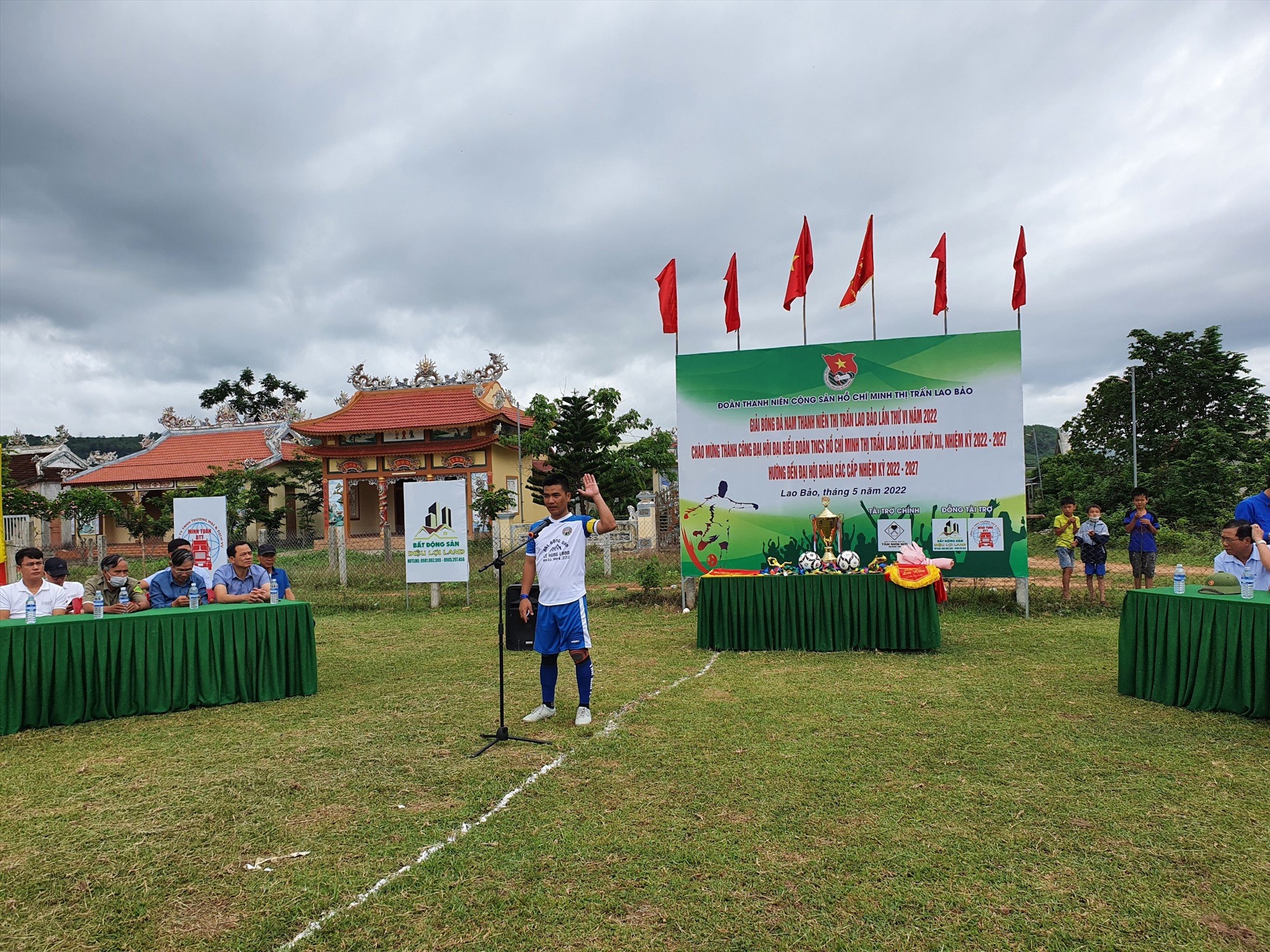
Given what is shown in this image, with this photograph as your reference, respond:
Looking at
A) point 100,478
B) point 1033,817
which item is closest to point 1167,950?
point 1033,817

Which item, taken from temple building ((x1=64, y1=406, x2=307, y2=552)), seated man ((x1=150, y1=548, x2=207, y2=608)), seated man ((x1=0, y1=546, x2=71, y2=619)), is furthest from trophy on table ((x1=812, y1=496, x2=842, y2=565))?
temple building ((x1=64, y1=406, x2=307, y2=552))

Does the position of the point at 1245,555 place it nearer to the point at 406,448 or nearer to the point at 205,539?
the point at 205,539

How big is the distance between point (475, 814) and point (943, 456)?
791cm

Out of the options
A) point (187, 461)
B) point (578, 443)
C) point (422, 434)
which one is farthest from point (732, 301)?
point (187, 461)

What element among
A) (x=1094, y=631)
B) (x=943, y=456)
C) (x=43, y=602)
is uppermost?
(x=943, y=456)

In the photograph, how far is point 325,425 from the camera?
2450cm

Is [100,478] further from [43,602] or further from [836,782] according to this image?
[836,782]

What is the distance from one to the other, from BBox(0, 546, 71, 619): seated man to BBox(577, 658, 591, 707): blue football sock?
386 cm

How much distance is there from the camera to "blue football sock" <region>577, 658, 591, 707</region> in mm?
4836

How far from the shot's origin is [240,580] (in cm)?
630

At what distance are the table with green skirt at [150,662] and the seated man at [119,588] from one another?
0.13m

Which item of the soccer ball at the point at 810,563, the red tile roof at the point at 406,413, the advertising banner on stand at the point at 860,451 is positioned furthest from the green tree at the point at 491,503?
the soccer ball at the point at 810,563

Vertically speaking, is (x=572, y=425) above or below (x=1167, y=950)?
above

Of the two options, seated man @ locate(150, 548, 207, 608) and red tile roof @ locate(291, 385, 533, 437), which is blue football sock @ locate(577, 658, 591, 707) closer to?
seated man @ locate(150, 548, 207, 608)
